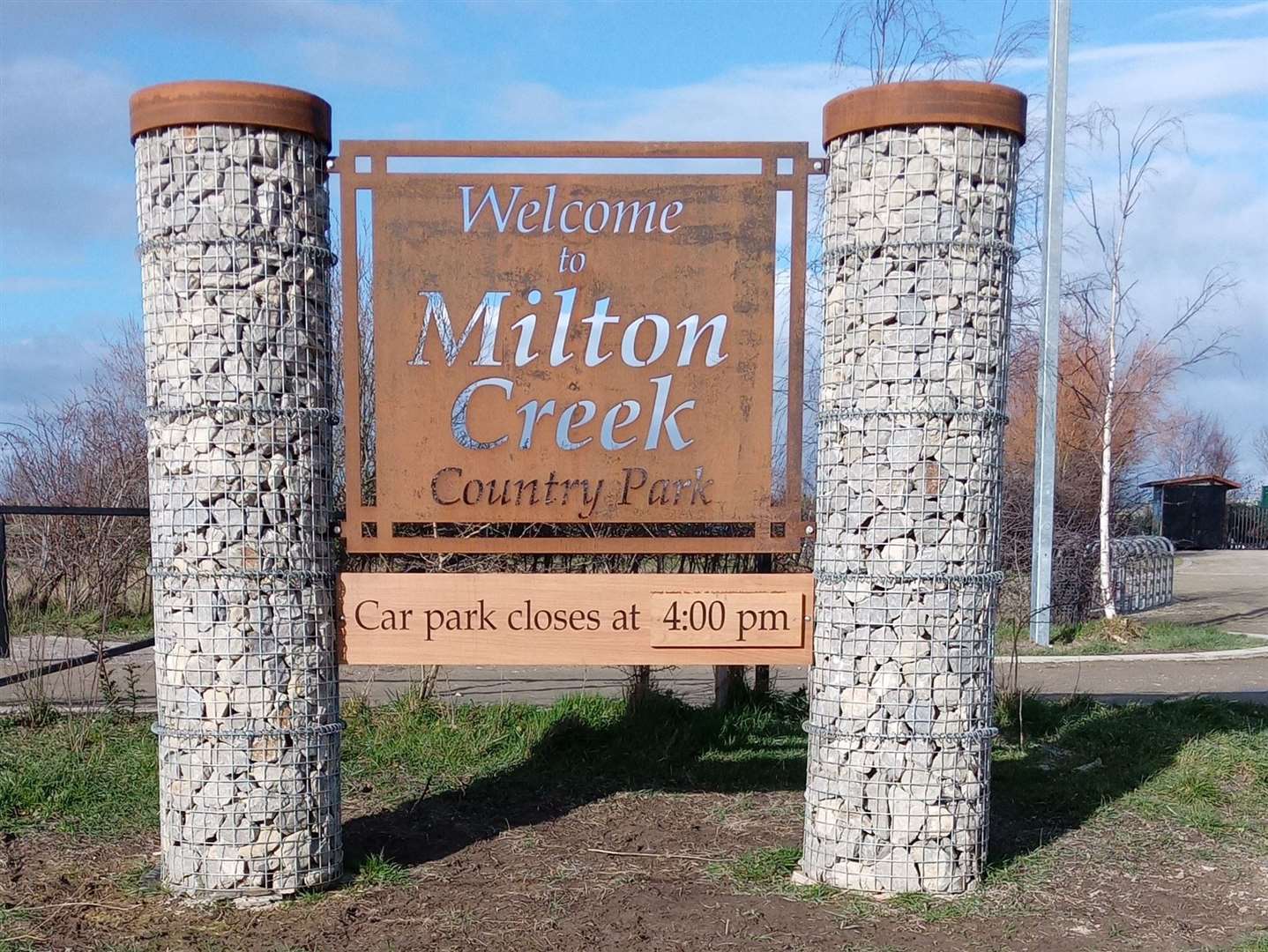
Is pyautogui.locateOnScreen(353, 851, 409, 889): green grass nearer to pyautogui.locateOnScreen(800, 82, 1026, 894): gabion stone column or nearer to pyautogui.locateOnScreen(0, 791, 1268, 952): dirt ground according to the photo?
pyautogui.locateOnScreen(0, 791, 1268, 952): dirt ground

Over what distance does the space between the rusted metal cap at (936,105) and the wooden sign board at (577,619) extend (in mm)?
1795

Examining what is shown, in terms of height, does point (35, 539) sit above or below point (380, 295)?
below

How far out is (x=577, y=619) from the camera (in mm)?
4770

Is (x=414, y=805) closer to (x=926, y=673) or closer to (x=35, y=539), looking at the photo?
(x=926, y=673)

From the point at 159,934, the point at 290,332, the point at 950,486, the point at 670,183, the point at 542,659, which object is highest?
the point at 670,183

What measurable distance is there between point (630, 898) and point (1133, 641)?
32.0 feet

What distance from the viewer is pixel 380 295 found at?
15.9ft

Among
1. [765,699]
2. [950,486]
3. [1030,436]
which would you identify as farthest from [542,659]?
[1030,436]

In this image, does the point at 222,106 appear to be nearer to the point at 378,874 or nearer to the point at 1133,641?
the point at 378,874

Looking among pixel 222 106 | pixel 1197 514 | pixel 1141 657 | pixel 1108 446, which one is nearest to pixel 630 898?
pixel 222 106

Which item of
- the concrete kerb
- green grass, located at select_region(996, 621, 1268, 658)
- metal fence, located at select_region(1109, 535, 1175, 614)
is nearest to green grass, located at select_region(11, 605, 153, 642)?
the concrete kerb

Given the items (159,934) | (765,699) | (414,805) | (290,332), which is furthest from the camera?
(765,699)

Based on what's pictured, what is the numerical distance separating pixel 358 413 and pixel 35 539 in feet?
23.1

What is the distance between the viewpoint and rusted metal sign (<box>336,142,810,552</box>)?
192 inches
